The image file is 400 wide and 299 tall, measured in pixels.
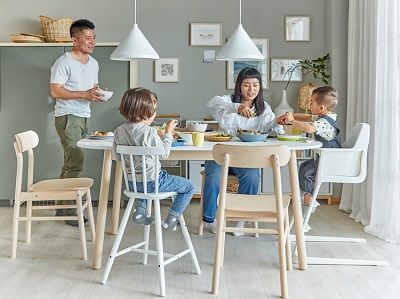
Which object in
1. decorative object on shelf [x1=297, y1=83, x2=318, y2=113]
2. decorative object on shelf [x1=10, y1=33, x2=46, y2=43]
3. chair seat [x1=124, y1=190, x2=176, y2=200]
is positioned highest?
decorative object on shelf [x1=10, y1=33, x2=46, y2=43]

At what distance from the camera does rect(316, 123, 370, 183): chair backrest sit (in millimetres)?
3658

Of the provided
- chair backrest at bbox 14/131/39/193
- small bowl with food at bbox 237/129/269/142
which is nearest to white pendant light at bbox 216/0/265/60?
small bowl with food at bbox 237/129/269/142

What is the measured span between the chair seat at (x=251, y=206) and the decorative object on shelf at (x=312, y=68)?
2.59 m

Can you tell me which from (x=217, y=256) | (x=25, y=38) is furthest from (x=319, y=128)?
(x=25, y=38)

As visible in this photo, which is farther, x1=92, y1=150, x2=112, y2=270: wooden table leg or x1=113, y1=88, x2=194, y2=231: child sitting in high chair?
x1=92, y1=150, x2=112, y2=270: wooden table leg

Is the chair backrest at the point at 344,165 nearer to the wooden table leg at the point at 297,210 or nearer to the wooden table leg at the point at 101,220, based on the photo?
the wooden table leg at the point at 297,210

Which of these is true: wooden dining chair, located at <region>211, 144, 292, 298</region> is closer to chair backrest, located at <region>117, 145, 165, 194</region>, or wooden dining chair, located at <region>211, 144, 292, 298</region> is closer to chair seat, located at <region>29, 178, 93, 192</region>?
chair backrest, located at <region>117, 145, 165, 194</region>

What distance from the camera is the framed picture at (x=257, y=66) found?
18.9ft

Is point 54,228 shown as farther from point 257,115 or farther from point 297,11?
point 297,11

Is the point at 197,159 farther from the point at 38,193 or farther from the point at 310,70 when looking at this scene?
the point at 310,70

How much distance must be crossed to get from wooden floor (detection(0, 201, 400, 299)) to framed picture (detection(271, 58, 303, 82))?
6.59 ft

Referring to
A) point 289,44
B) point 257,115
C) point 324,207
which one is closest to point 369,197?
point 324,207

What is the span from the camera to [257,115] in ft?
13.9

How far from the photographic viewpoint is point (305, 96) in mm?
5566
